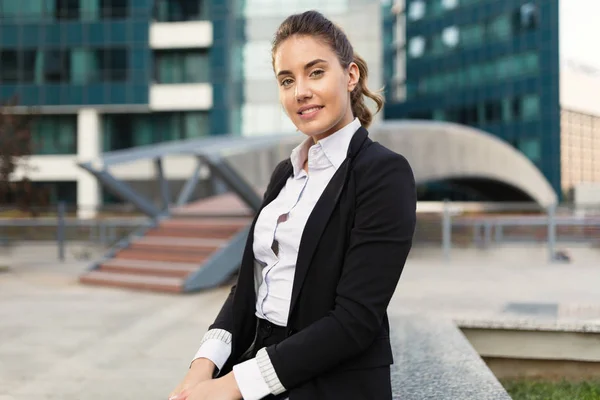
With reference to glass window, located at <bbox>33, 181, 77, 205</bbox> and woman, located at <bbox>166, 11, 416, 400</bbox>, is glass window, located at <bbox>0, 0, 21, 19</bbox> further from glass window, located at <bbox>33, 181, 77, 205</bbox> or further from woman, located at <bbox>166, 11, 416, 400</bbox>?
woman, located at <bbox>166, 11, 416, 400</bbox>

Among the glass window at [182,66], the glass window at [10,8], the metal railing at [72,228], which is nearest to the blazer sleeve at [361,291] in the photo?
the metal railing at [72,228]

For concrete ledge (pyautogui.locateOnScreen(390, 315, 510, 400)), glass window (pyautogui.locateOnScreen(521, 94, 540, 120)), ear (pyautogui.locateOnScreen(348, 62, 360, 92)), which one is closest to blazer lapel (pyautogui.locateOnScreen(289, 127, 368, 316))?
ear (pyautogui.locateOnScreen(348, 62, 360, 92))

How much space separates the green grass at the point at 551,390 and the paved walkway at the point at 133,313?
0.59 m

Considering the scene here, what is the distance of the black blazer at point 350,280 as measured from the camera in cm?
136

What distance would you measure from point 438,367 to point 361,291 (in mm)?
1695

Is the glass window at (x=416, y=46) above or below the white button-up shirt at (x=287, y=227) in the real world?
above

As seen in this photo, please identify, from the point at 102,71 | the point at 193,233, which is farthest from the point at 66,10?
the point at 193,233

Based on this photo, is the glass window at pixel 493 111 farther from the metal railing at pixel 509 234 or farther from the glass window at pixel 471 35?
the metal railing at pixel 509 234

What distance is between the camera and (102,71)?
2984 centimetres

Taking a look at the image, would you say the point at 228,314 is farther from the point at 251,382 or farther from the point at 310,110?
the point at 310,110

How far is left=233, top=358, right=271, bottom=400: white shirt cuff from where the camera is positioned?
137 cm

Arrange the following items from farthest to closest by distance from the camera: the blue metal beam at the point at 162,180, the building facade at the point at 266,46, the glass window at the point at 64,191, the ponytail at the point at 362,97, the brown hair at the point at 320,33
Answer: the glass window at the point at 64,191, the building facade at the point at 266,46, the blue metal beam at the point at 162,180, the ponytail at the point at 362,97, the brown hair at the point at 320,33

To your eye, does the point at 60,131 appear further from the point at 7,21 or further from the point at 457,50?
the point at 457,50

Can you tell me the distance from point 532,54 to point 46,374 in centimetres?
4343
